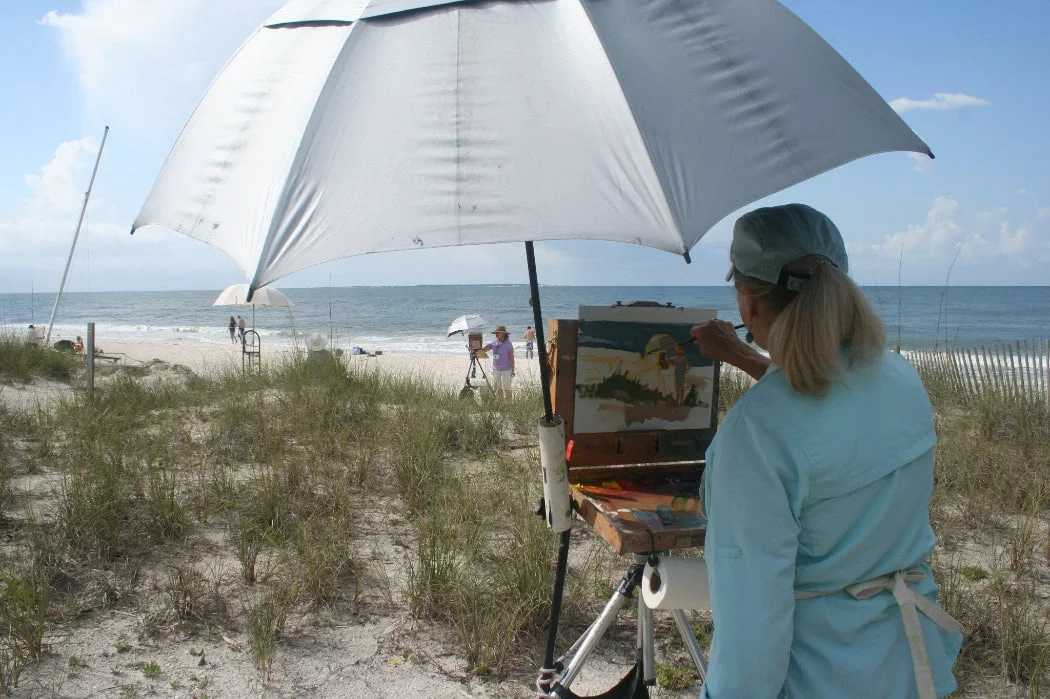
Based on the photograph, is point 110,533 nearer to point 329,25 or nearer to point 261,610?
point 261,610

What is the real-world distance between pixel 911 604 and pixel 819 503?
0.26 m

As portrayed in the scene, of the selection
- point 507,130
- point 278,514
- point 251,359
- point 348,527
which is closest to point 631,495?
point 507,130

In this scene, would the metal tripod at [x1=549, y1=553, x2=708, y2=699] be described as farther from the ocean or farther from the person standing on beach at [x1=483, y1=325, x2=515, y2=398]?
the ocean

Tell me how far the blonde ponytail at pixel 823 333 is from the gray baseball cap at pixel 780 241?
0.15 feet

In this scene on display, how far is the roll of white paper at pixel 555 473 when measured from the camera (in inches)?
70.7

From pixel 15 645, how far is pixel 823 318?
295 centimetres

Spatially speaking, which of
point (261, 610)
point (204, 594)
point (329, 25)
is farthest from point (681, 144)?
point (204, 594)

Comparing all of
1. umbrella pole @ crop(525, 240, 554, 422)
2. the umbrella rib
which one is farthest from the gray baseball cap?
umbrella pole @ crop(525, 240, 554, 422)

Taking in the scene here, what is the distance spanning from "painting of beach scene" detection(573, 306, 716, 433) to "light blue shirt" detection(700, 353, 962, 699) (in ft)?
3.00

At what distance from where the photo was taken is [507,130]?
122cm

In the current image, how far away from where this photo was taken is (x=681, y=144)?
1283mm

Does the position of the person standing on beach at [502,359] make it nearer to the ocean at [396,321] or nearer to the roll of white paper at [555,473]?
the roll of white paper at [555,473]

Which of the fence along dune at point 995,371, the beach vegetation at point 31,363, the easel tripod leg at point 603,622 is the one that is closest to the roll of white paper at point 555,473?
the easel tripod leg at point 603,622

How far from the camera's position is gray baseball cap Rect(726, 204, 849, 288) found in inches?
45.6
